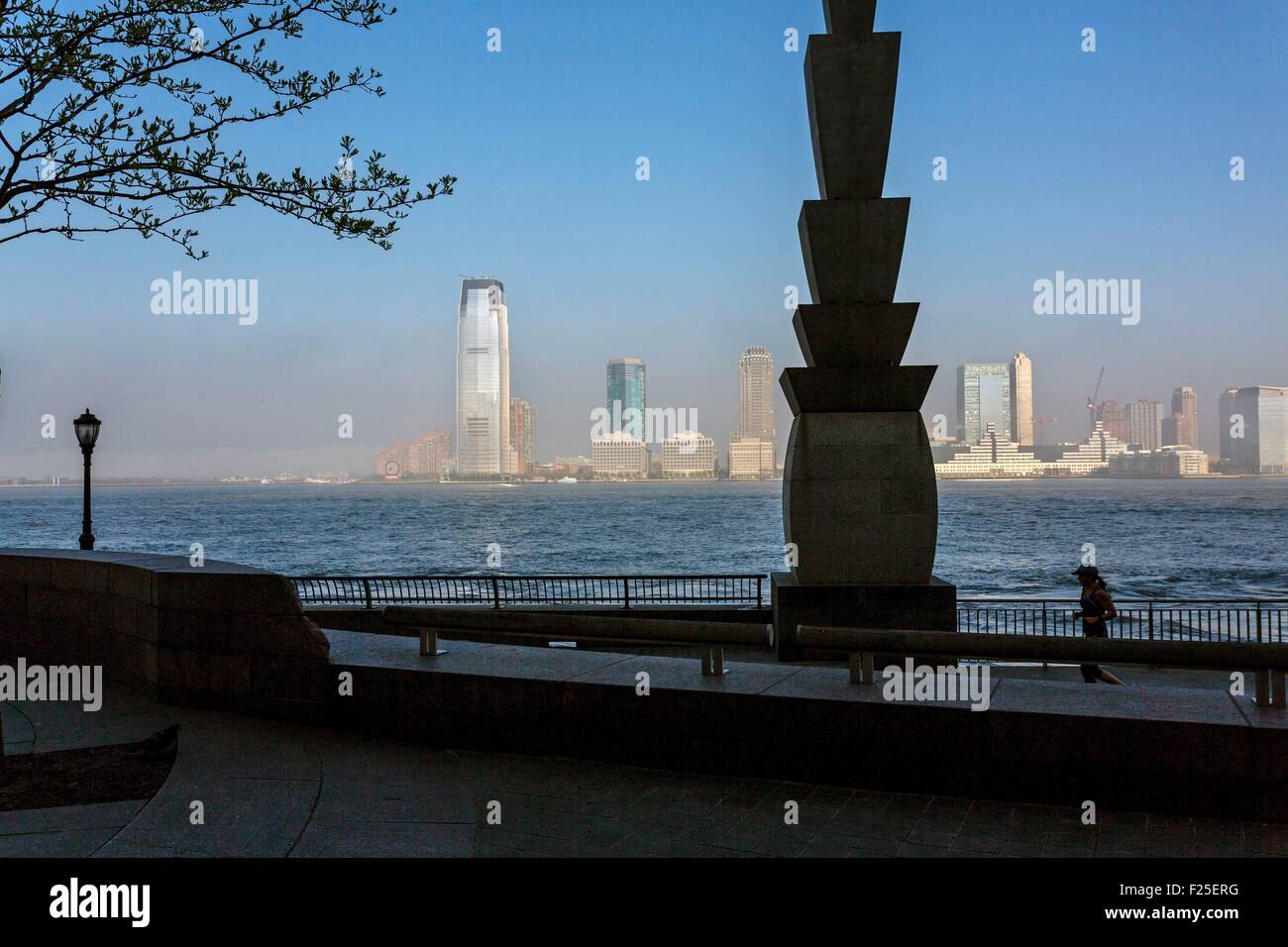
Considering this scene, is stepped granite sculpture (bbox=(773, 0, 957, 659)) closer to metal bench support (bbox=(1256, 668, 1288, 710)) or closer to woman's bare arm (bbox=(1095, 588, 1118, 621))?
woman's bare arm (bbox=(1095, 588, 1118, 621))

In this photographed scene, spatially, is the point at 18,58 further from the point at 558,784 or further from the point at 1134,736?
the point at 1134,736

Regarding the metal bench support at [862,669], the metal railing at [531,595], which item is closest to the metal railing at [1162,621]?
the metal bench support at [862,669]

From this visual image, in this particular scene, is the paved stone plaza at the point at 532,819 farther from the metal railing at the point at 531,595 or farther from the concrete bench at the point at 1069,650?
the metal railing at the point at 531,595

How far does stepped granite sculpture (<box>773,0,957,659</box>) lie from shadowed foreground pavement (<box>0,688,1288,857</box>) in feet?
19.3

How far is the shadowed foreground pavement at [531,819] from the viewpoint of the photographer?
5.23 meters

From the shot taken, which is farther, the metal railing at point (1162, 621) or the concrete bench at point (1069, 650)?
the metal railing at point (1162, 621)

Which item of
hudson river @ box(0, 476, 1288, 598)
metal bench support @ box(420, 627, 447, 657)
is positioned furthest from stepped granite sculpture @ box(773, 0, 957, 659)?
hudson river @ box(0, 476, 1288, 598)

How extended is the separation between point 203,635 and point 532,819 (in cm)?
425

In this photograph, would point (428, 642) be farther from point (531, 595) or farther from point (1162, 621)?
point (1162, 621)

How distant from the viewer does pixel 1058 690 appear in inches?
260

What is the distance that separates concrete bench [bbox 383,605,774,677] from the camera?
697 cm

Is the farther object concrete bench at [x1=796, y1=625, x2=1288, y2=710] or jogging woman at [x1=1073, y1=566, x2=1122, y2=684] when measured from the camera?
jogging woman at [x1=1073, y1=566, x2=1122, y2=684]

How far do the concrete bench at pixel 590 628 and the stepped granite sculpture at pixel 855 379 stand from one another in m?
4.82
